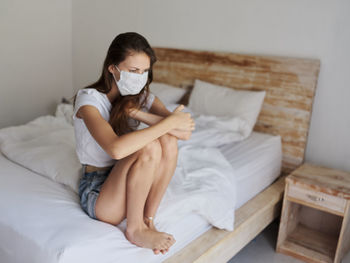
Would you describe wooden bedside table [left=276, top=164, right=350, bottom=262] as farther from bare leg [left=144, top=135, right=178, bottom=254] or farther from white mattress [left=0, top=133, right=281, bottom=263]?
bare leg [left=144, top=135, right=178, bottom=254]

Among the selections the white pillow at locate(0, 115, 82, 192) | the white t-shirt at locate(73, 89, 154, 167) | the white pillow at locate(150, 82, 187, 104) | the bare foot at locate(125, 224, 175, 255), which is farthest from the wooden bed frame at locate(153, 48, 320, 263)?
the white pillow at locate(0, 115, 82, 192)

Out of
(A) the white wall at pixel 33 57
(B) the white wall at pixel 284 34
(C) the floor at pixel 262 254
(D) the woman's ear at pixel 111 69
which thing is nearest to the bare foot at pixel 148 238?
(D) the woman's ear at pixel 111 69

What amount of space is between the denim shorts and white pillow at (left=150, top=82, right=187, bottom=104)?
1.30 meters

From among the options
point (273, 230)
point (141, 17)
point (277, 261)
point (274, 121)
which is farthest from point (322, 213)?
point (141, 17)

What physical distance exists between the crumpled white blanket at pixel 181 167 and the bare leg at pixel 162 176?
0.05 m

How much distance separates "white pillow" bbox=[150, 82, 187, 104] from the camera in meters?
2.71

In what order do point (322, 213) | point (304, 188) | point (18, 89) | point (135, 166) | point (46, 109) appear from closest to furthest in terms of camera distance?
point (135, 166)
point (304, 188)
point (322, 213)
point (18, 89)
point (46, 109)

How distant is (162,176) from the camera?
1.39 m

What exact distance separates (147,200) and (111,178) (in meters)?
0.18

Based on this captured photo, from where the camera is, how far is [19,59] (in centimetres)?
326

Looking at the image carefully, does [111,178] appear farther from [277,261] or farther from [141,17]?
[141,17]

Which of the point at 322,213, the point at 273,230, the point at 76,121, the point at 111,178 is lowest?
the point at 273,230

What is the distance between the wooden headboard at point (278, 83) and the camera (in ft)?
7.36

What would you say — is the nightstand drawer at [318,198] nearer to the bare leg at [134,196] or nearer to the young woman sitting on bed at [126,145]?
the young woman sitting on bed at [126,145]
